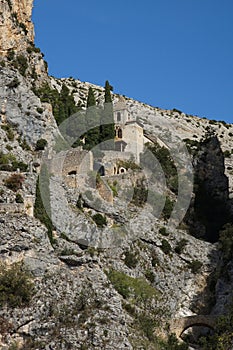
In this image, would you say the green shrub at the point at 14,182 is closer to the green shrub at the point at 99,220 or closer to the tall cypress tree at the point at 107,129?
the green shrub at the point at 99,220

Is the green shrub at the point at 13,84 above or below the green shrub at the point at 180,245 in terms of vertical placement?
above

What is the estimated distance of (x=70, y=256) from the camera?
5162 cm

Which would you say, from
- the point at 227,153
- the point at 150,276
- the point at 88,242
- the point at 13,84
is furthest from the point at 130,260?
the point at 227,153

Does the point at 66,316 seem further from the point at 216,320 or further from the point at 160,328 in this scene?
the point at 216,320

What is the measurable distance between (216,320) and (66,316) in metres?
13.8

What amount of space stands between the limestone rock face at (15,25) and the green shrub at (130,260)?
28.8 meters

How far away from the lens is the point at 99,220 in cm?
6262

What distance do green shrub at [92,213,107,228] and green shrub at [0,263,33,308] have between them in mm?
15534

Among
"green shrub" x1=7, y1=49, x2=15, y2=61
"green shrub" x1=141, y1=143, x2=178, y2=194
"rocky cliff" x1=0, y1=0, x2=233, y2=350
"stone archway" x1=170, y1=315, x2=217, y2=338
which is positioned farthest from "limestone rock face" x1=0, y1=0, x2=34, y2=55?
"stone archway" x1=170, y1=315, x2=217, y2=338

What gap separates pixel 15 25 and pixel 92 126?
1374 cm

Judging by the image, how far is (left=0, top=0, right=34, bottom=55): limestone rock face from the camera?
79.3m

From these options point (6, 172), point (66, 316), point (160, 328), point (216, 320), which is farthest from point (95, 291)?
point (6, 172)

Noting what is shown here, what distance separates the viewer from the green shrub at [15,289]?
45.7 metres

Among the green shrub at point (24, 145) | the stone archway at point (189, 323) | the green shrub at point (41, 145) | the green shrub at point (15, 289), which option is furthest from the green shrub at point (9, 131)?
the stone archway at point (189, 323)
